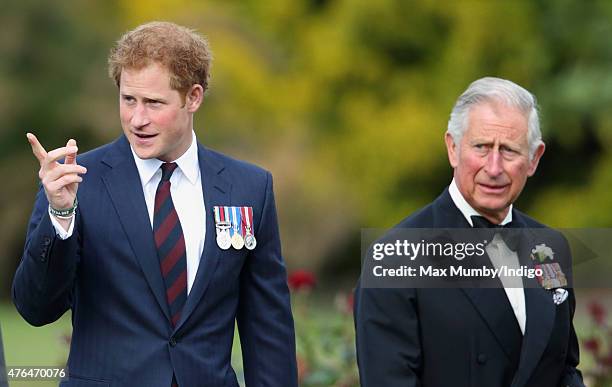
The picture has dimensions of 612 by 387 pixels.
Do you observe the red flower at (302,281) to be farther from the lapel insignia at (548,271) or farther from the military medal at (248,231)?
the lapel insignia at (548,271)

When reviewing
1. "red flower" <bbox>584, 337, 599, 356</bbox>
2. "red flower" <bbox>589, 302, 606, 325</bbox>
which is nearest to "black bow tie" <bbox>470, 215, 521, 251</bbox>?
"red flower" <bbox>584, 337, 599, 356</bbox>

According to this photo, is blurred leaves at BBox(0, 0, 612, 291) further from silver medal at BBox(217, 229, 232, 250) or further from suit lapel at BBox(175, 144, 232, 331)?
silver medal at BBox(217, 229, 232, 250)

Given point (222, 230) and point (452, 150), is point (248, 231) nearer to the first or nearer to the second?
point (222, 230)

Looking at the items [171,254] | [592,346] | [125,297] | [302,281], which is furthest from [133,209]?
[592,346]

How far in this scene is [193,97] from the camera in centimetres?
455

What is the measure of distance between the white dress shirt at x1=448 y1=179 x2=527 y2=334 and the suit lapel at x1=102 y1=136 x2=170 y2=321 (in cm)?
103

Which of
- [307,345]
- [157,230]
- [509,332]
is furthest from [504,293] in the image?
[307,345]

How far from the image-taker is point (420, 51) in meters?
21.2

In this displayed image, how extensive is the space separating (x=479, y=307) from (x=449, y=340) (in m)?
0.15

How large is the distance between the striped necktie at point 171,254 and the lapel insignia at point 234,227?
135 mm

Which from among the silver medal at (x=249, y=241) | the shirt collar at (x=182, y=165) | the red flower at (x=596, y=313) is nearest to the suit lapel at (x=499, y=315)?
the silver medal at (x=249, y=241)

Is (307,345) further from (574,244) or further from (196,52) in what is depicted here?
(196,52)

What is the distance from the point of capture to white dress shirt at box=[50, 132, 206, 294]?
4.51 m

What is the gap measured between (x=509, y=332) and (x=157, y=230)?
3.98ft
